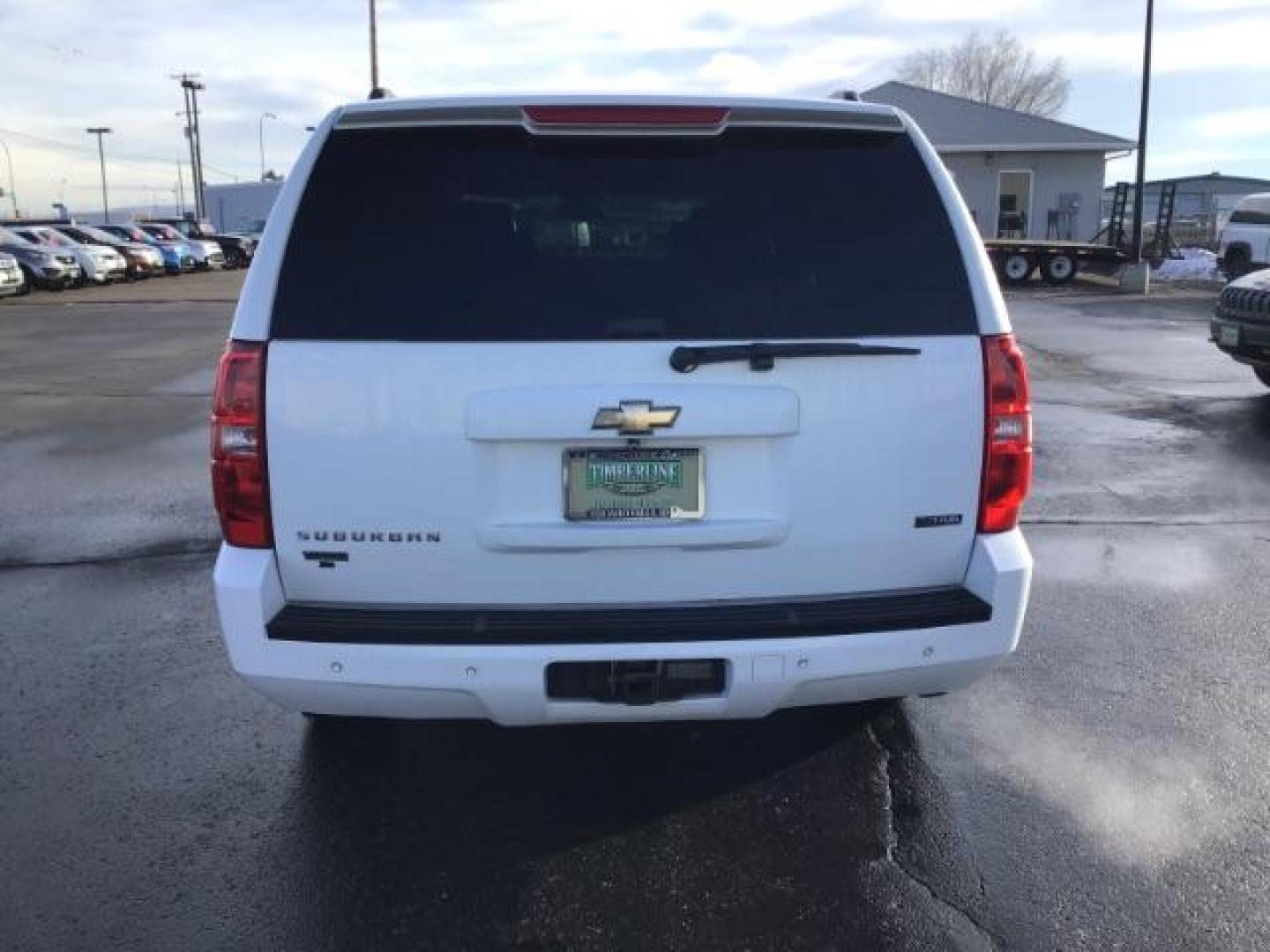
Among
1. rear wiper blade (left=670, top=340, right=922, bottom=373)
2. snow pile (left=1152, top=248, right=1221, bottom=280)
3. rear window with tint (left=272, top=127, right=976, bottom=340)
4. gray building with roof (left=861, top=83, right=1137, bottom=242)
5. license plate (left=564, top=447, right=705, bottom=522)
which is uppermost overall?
gray building with roof (left=861, top=83, right=1137, bottom=242)

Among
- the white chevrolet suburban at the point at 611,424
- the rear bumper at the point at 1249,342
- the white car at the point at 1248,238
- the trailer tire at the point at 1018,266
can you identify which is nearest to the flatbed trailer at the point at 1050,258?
the trailer tire at the point at 1018,266

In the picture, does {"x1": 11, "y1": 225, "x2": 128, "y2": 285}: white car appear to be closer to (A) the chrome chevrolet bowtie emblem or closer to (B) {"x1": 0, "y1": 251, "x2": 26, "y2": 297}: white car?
(B) {"x1": 0, "y1": 251, "x2": 26, "y2": 297}: white car

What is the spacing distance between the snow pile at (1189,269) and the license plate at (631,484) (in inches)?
1278

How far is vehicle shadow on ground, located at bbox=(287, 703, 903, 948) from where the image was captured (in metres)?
2.90

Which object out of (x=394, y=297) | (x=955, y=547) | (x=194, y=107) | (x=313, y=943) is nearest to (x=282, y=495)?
(x=394, y=297)

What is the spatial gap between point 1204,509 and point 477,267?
5934mm

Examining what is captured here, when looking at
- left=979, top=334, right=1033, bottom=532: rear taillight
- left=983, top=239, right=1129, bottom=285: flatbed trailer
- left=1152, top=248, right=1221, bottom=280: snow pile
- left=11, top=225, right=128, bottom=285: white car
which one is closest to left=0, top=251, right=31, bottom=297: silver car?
left=11, top=225, right=128, bottom=285: white car

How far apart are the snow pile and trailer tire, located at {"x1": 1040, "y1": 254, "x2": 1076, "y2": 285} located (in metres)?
3.54

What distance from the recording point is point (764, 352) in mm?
2836

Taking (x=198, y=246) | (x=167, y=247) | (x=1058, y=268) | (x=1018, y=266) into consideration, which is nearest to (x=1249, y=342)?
(x=1018, y=266)

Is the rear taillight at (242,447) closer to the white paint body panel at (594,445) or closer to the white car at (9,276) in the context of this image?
the white paint body panel at (594,445)

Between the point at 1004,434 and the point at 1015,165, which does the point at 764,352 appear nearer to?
the point at 1004,434

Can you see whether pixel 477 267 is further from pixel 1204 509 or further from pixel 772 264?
pixel 1204 509

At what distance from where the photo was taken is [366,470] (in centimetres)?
286
